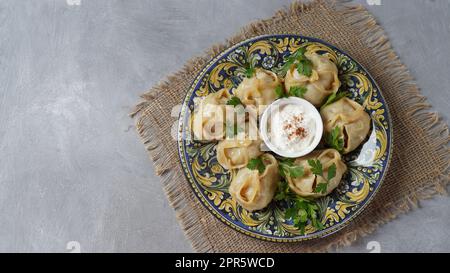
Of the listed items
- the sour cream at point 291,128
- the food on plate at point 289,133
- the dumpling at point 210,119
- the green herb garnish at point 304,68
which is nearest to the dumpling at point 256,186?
the food on plate at point 289,133

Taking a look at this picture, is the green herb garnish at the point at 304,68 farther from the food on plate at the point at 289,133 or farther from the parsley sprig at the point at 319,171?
the parsley sprig at the point at 319,171

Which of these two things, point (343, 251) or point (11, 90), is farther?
point (11, 90)

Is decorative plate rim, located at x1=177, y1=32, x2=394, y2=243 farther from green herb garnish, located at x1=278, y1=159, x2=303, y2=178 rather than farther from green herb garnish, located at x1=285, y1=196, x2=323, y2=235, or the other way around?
green herb garnish, located at x1=278, y1=159, x2=303, y2=178

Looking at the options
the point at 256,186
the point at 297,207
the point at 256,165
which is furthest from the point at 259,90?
the point at 297,207

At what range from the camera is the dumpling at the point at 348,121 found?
2.52 meters

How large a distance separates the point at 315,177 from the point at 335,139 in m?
0.23

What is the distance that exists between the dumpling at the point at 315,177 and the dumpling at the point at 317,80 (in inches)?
11.4

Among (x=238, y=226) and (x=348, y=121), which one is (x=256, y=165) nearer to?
(x=238, y=226)

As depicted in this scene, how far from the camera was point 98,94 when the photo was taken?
116 inches

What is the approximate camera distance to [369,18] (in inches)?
113

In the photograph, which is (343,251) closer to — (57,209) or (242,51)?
(242,51)

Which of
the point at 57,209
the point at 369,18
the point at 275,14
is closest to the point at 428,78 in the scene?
the point at 369,18

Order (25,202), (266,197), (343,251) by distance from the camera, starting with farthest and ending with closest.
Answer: (25,202)
(343,251)
(266,197)

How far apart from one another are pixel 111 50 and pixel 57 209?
39.4 inches
